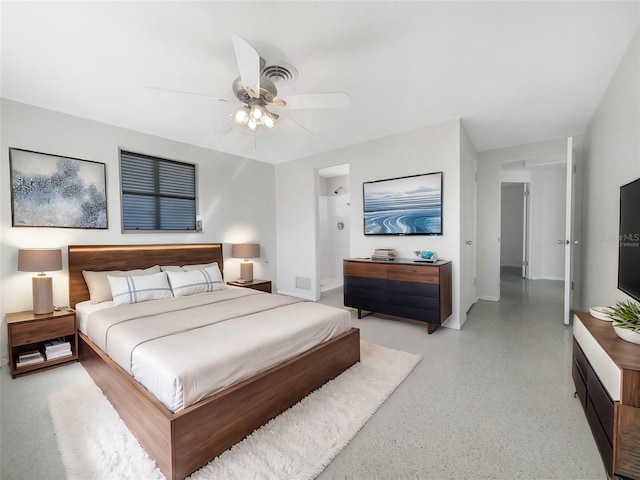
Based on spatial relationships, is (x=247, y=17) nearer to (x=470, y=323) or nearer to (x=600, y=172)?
(x=600, y=172)

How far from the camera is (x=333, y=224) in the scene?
285 inches

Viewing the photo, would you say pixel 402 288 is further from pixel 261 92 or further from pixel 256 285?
pixel 261 92

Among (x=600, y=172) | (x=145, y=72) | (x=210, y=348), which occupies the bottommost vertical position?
(x=210, y=348)

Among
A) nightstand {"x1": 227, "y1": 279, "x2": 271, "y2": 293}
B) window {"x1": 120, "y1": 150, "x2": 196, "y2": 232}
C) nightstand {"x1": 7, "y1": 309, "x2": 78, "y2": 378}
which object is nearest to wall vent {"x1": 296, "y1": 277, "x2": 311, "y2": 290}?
nightstand {"x1": 227, "y1": 279, "x2": 271, "y2": 293}

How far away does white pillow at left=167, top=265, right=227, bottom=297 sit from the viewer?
3195 mm

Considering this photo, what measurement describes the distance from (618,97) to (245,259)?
15.4 feet

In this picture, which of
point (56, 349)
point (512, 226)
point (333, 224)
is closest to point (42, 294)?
point (56, 349)

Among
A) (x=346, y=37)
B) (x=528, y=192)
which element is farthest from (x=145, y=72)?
(x=528, y=192)

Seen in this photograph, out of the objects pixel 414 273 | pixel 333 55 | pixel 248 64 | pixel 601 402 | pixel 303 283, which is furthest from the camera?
pixel 303 283

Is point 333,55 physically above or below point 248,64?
above

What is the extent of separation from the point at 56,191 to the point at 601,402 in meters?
4.76

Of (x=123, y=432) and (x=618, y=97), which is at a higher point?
(x=618, y=97)

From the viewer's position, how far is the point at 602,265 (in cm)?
281

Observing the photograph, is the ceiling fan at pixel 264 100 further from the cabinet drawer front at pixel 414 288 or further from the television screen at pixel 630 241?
the cabinet drawer front at pixel 414 288
